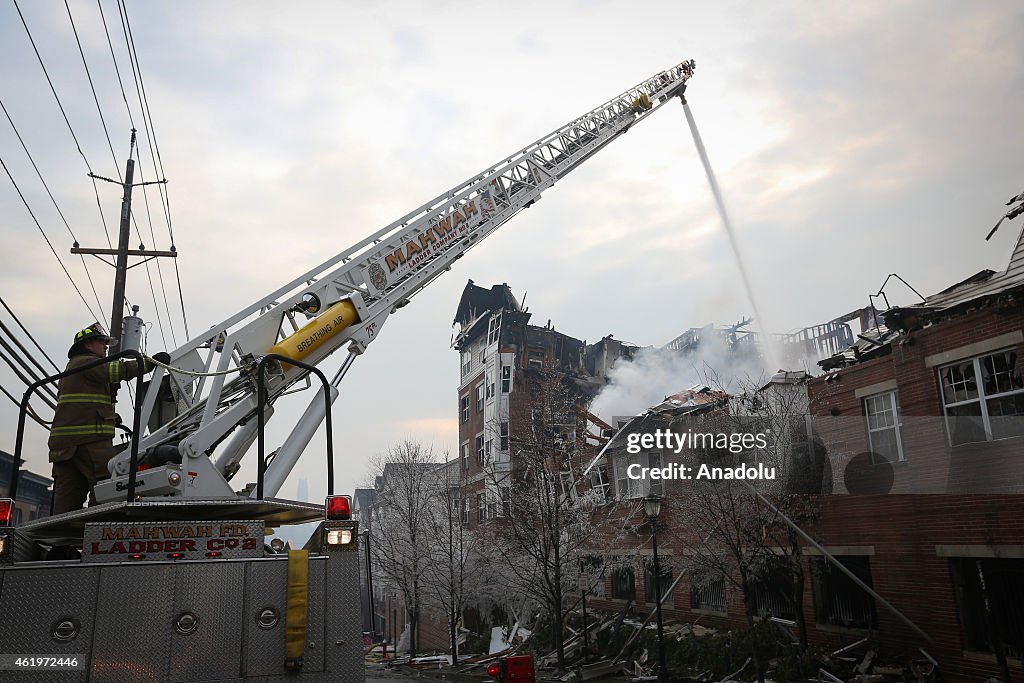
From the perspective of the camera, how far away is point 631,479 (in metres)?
25.3

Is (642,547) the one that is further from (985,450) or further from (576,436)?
(985,450)

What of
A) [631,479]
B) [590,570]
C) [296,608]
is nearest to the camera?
[296,608]

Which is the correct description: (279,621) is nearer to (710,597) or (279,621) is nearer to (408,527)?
(710,597)

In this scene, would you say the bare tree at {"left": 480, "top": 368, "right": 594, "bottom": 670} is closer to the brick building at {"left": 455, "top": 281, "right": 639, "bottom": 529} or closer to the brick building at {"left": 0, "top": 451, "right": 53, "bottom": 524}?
the brick building at {"left": 455, "top": 281, "right": 639, "bottom": 529}

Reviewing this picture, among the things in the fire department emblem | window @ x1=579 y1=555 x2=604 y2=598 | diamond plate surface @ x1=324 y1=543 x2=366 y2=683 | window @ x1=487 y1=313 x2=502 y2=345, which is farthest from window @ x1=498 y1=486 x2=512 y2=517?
diamond plate surface @ x1=324 y1=543 x2=366 y2=683

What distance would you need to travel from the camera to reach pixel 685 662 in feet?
62.8

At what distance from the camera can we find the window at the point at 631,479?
24039 mm

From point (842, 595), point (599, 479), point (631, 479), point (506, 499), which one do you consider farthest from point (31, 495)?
point (842, 595)

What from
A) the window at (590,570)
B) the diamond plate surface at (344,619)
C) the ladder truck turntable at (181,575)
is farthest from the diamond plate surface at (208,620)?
the window at (590,570)

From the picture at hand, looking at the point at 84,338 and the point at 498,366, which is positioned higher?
the point at 498,366

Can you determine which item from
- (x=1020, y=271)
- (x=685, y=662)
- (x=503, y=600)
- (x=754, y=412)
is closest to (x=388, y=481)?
(x=503, y=600)

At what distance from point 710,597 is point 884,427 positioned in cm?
797

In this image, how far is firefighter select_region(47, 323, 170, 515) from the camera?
6.90m

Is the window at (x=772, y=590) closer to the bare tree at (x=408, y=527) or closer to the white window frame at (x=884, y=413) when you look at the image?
the white window frame at (x=884, y=413)
